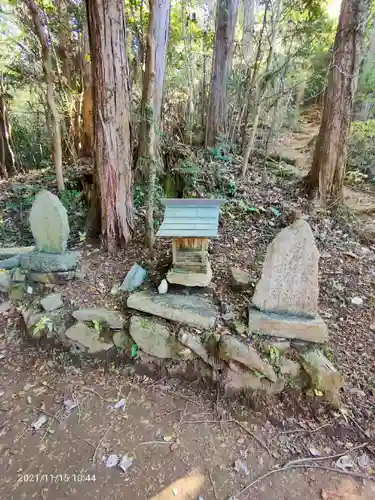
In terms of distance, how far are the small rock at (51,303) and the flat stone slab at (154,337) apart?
2.63ft

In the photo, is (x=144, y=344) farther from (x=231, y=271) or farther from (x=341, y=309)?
(x=341, y=309)

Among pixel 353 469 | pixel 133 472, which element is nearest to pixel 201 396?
pixel 133 472

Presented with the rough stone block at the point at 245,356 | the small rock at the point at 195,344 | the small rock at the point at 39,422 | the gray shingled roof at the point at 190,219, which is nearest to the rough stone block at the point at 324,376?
the rough stone block at the point at 245,356

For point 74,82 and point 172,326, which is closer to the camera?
point 172,326

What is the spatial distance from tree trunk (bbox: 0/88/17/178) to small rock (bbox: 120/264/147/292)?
4.77 meters

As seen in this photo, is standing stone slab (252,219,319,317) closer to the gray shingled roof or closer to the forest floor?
the forest floor

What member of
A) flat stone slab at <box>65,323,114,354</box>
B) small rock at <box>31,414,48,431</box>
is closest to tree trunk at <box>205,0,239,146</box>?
flat stone slab at <box>65,323,114,354</box>

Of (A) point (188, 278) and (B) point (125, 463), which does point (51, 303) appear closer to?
(A) point (188, 278)

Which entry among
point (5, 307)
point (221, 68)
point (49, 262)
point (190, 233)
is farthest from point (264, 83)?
point (5, 307)

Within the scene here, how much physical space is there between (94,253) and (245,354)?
6.53ft

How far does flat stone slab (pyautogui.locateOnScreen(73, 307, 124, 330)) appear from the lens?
268 centimetres

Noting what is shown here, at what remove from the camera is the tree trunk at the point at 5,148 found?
6164 mm

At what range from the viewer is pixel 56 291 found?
298 cm

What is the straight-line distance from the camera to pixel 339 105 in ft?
13.4
